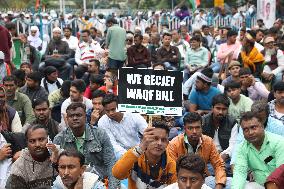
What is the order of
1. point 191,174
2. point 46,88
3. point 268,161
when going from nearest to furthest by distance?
point 191,174 → point 268,161 → point 46,88

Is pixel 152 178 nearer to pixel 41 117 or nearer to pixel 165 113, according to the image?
pixel 165 113

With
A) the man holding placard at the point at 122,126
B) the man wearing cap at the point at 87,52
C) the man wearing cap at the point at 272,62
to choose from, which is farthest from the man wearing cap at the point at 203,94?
the man wearing cap at the point at 87,52

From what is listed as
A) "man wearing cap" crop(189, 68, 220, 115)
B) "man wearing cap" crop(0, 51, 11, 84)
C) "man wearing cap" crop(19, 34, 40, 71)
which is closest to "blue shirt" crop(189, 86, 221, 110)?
"man wearing cap" crop(189, 68, 220, 115)

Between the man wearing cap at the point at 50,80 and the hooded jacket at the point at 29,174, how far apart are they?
154 inches

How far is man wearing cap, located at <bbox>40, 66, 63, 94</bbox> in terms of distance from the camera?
28.8ft

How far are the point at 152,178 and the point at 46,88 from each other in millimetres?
4366

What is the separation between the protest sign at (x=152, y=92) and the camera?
5.25 metres

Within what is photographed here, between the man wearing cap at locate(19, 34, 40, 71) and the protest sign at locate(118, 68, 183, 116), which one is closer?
the protest sign at locate(118, 68, 183, 116)

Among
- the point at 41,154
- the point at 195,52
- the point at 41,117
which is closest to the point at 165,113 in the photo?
the point at 41,154

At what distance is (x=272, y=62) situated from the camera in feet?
33.3

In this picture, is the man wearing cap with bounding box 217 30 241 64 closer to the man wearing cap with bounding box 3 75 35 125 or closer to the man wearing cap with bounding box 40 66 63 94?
the man wearing cap with bounding box 40 66 63 94

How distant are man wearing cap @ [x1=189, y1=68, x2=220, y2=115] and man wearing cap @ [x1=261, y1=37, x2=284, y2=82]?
182 centimetres

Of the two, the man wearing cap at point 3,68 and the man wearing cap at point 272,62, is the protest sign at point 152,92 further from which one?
the man wearing cap at point 272,62

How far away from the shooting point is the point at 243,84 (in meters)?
8.23
